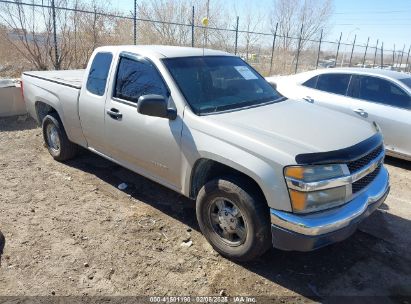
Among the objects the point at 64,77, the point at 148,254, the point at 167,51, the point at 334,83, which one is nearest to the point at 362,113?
the point at 334,83

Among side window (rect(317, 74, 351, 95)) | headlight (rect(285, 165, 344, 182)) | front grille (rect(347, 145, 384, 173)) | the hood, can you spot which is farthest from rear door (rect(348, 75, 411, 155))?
headlight (rect(285, 165, 344, 182))

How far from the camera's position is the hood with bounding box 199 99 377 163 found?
301 cm

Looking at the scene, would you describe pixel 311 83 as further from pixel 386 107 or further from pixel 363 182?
pixel 363 182

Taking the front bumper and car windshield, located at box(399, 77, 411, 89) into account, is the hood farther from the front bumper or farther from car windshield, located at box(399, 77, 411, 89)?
car windshield, located at box(399, 77, 411, 89)

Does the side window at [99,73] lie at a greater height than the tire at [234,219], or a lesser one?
greater

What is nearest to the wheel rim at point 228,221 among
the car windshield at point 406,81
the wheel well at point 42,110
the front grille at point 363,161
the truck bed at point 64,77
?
the front grille at point 363,161

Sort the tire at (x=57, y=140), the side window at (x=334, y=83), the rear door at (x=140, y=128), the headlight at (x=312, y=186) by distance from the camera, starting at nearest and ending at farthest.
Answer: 1. the headlight at (x=312, y=186)
2. the rear door at (x=140, y=128)
3. the tire at (x=57, y=140)
4. the side window at (x=334, y=83)

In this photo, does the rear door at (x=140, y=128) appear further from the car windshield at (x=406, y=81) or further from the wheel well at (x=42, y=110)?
the car windshield at (x=406, y=81)

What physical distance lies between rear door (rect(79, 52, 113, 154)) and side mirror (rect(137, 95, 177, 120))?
1.15m

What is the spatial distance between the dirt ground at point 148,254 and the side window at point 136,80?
4.43 ft

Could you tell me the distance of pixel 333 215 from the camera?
9.70 feet

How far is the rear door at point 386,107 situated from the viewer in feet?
19.6

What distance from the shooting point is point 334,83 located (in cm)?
689

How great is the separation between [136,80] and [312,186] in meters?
2.29
